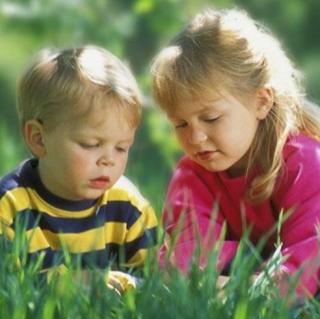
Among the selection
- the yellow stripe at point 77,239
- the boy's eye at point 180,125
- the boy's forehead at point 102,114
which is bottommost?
the yellow stripe at point 77,239

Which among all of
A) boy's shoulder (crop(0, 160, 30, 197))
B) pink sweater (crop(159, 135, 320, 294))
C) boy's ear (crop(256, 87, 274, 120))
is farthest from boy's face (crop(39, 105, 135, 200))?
boy's ear (crop(256, 87, 274, 120))

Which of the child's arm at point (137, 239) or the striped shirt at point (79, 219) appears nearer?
the striped shirt at point (79, 219)

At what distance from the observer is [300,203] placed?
4.28 meters

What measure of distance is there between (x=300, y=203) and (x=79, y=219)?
67 cm

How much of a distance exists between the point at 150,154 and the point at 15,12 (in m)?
1.14

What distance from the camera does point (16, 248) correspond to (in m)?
3.48

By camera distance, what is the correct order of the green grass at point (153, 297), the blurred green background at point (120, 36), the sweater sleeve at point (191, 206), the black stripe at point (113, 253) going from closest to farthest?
1. the green grass at point (153, 297)
2. the black stripe at point (113, 253)
3. the sweater sleeve at point (191, 206)
4. the blurred green background at point (120, 36)

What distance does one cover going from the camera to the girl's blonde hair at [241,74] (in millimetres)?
4301

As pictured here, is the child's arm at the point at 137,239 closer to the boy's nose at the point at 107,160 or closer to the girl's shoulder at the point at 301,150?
the boy's nose at the point at 107,160

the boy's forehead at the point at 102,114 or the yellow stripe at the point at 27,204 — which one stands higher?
the boy's forehead at the point at 102,114

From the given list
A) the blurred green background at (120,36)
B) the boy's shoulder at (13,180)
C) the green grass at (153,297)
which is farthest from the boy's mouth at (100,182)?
the blurred green background at (120,36)

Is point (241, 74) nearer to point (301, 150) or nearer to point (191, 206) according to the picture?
point (301, 150)

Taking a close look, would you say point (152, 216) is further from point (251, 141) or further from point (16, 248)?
point (16, 248)

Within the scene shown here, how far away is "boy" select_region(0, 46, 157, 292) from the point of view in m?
4.10
